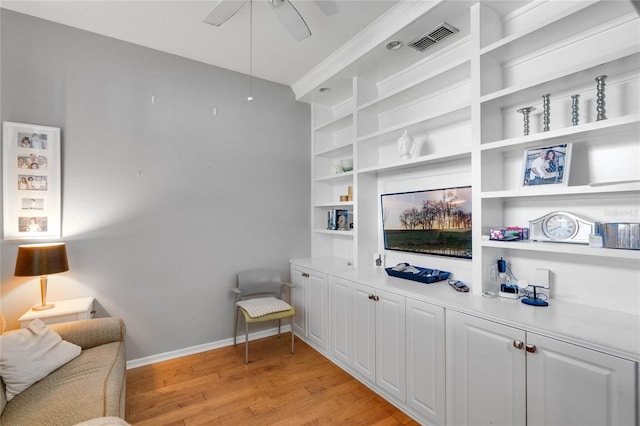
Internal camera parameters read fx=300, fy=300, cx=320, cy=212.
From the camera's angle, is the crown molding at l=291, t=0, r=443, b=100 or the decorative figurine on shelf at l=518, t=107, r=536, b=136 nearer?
the decorative figurine on shelf at l=518, t=107, r=536, b=136

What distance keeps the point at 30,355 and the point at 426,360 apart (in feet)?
7.69

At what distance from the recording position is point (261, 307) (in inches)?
114

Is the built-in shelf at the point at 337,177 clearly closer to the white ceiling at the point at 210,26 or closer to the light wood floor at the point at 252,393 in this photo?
the white ceiling at the point at 210,26

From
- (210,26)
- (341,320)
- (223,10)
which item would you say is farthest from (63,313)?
(210,26)

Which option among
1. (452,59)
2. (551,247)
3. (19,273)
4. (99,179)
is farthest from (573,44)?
(19,273)

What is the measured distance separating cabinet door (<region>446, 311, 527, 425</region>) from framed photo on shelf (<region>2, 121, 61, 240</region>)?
10.2ft

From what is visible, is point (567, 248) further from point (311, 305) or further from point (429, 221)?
point (311, 305)

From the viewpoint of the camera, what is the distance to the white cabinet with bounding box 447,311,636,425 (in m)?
1.25

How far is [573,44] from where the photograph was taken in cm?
179

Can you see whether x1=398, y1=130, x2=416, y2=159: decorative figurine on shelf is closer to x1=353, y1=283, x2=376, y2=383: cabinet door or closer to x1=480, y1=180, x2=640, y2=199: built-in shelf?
x1=480, y1=180, x2=640, y2=199: built-in shelf

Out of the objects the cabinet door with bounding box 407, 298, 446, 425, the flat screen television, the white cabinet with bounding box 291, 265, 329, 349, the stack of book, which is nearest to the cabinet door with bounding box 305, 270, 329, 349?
the white cabinet with bounding box 291, 265, 329, 349

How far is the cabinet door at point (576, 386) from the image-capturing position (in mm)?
1219

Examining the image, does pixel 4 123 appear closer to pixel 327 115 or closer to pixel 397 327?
pixel 327 115

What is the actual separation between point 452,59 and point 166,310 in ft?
11.2
